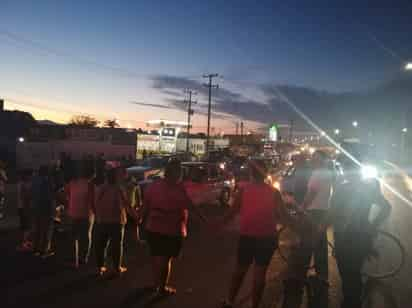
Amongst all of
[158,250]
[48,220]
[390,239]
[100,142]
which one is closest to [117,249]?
[158,250]

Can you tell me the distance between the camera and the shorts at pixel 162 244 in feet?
17.9

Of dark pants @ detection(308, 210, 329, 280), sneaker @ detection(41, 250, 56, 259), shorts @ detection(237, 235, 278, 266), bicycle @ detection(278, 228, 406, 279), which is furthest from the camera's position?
sneaker @ detection(41, 250, 56, 259)

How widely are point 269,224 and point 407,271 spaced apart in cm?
385

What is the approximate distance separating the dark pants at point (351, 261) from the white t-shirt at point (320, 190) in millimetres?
1840

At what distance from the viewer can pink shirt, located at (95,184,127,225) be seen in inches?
249

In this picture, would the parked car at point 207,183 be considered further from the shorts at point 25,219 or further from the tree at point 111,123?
the tree at point 111,123

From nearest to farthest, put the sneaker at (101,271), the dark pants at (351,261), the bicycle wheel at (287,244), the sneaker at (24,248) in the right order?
the dark pants at (351,261) < the sneaker at (101,271) < the bicycle wheel at (287,244) < the sneaker at (24,248)

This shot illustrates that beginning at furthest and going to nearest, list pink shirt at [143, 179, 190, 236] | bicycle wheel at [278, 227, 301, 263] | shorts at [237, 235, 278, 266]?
1. bicycle wheel at [278, 227, 301, 263]
2. pink shirt at [143, 179, 190, 236]
3. shorts at [237, 235, 278, 266]

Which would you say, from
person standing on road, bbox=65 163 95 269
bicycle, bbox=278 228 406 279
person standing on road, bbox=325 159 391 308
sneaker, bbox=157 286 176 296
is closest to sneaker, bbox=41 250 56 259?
person standing on road, bbox=65 163 95 269

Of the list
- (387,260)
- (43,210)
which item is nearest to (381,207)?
(387,260)

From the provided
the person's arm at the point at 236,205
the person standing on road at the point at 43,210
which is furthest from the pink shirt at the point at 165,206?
the person standing on road at the point at 43,210

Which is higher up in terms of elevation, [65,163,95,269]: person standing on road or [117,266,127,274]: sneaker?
[65,163,95,269]: person standing on road

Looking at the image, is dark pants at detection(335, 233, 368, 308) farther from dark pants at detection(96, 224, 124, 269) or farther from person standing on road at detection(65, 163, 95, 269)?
person standing on road at detection(65, 163, 95, 269)

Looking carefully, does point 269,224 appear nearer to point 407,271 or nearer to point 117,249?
point 117,249
